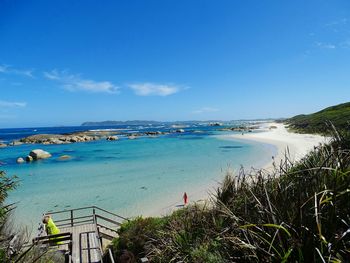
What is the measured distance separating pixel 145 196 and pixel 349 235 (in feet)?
57.5

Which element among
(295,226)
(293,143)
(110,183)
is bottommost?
(110,183)

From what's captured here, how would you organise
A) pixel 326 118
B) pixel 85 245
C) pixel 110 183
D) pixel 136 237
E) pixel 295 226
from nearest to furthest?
pixel 295 226, pixel 136 237, pixel 85 245, pixel 110 183, pixel 326 118

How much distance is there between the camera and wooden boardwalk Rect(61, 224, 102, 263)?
9.83m

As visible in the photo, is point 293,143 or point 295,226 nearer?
point 295,226

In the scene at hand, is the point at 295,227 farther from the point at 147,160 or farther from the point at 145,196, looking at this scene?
the point at 147,160

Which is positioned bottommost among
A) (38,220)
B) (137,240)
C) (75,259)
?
(38,220)

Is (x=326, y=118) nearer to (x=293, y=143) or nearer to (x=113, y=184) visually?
(x=293, y=143)

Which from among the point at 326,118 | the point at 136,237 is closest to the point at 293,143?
the point at 326,118

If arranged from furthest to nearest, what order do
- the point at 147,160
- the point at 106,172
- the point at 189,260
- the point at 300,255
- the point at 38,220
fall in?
the point at 147,160
the point at 106,172
the point at 38,220
the point at 189,260
the point at 300,255

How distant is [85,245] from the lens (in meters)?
10.8

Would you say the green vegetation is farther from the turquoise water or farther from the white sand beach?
the turquoise water

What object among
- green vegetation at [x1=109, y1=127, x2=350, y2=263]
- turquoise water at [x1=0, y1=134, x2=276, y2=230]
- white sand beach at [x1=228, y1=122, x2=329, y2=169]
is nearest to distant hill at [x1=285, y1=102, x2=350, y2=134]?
white sand beach at [x1=228, y1=122, x2=329, y2=169]

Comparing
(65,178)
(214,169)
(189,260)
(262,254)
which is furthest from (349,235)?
(65,178)

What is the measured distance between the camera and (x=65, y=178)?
27.8 metres
